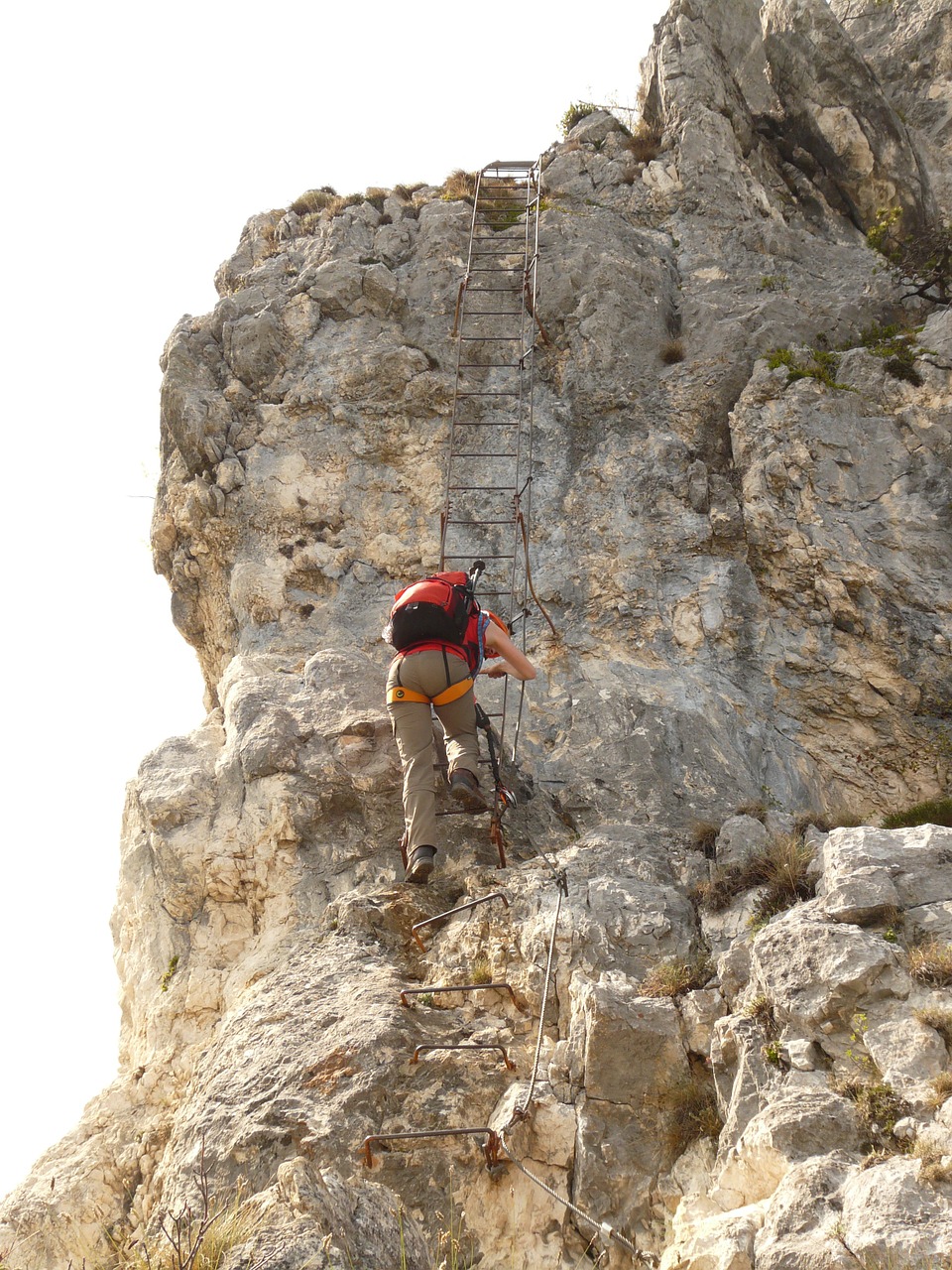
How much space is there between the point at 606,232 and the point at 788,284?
2647 mm

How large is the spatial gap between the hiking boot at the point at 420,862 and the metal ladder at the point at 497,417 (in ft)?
6.87

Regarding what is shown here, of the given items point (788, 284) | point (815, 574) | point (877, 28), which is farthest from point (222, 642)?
point (877, 28)

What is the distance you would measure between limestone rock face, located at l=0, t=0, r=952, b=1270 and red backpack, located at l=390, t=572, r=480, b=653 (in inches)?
46.8

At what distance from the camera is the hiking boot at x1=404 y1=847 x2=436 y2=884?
26.6 ft

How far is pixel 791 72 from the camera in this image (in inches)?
621

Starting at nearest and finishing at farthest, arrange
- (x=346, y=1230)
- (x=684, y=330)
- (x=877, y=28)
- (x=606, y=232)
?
(x=346, y=1230)
(x=684, y=330)
(x=606, y=232)
(x=877, y=28)

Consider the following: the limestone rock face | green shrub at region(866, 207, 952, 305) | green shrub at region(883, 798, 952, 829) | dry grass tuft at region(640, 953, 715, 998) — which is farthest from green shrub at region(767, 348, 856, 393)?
dry grass tuft at region(640, 953, 715, 998)

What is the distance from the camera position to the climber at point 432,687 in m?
8.42

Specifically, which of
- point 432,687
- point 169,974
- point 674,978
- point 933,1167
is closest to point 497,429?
point 432,687

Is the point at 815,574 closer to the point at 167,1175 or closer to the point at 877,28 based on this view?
the point at 167,1175

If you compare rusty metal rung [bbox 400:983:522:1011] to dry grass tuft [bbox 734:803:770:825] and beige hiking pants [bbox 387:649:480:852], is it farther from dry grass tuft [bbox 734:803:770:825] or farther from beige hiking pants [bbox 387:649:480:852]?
dry grass tuft [bbox 734:803:770:825]

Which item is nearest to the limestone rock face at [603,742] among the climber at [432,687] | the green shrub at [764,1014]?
the green shrub at [764,1014]

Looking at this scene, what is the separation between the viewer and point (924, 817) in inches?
358

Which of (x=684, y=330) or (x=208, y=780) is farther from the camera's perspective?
(x=684, y=330)
